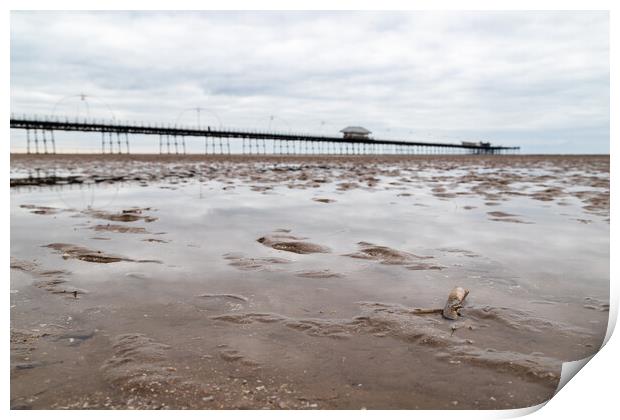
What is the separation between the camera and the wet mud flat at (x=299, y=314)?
92.7 inches

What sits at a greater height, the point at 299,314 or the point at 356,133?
the point at 356,133

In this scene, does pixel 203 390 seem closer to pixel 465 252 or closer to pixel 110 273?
pixel 110 273

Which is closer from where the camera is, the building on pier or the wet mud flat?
the wet mud flat

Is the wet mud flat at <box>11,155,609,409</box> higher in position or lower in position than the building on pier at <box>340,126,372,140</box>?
lower

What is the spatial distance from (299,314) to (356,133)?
Answer: 150842 millimetres

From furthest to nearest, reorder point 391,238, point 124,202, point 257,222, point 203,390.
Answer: point 124,202 → point 257,222 → point 391,238 → point 203,390

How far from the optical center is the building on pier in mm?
150000

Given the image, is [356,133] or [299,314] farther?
[356,133]

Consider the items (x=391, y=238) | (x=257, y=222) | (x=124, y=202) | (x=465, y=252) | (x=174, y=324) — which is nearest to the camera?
(x=174, y=324)

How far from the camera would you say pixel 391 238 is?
6645mm

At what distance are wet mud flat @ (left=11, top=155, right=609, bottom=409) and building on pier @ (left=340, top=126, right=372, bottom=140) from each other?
474 feet

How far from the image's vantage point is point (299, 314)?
3.48 metres
